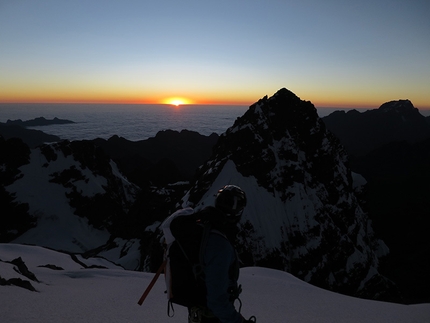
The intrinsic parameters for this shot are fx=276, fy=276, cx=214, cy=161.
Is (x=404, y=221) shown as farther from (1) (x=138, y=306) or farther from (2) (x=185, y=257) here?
(2) (x=185, y=257)

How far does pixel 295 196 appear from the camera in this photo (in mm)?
73000

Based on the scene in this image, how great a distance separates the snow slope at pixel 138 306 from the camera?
668 centimetres

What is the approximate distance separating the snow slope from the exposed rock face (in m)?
44.4

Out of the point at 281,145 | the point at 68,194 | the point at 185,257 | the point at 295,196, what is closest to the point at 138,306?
the point at 185,257

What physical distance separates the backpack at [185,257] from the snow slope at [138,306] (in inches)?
138

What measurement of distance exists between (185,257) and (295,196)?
7285 centimetres

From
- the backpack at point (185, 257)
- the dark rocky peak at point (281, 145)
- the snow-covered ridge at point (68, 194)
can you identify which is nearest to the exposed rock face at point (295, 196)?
the dark rocky peak at point (281, 145)

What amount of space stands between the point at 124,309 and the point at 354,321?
22.1 feet

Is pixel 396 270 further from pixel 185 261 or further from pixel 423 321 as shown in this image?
pixel 185 261

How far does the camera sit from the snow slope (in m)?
6.68

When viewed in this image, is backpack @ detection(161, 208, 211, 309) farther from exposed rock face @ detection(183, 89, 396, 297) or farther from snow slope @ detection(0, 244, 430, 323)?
exposed rock face @ detection(183, 89, 396, 297)

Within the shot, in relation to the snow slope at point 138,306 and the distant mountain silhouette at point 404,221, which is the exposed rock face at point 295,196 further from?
the snow slope at point 138,306

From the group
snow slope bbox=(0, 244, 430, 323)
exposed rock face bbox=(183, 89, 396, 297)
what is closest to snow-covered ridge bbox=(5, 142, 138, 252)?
exposed rock face bbox=(183, 89, 396, 297)

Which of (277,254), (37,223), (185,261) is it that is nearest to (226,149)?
(277,254)
